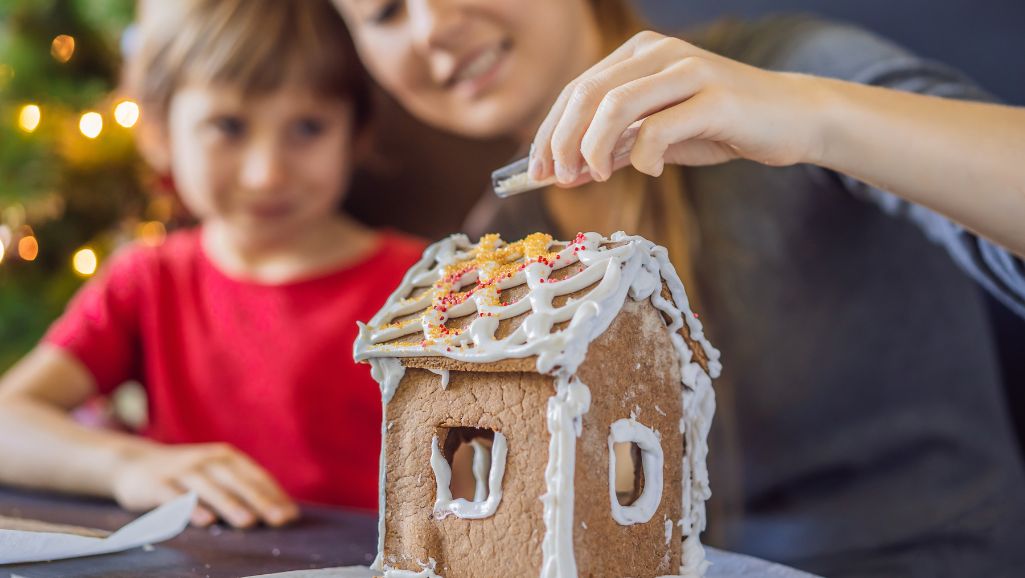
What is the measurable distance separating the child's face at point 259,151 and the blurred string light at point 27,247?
54cm

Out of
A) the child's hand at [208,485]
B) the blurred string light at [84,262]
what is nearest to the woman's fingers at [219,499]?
the child's hand at [208,485]

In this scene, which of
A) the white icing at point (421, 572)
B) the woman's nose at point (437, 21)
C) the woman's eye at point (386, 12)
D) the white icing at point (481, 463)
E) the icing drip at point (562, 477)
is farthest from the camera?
the woman's eye at point (386, 12)

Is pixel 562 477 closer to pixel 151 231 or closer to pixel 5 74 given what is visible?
pixel 151 231

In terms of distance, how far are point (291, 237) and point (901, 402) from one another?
1172 millimetres

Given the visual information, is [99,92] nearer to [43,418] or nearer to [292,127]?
[292,127]

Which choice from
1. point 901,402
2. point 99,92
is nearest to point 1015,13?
point 901,402

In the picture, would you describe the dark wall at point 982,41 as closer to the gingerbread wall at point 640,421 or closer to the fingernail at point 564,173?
the gingerbread wall at point 640,421

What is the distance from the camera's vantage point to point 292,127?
57.9 inches

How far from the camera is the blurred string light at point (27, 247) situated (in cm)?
181

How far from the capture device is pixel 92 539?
2.78ft

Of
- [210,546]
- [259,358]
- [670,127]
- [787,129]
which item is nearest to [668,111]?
[670,127]

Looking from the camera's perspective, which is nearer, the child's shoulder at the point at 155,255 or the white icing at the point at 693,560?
the white icing at the point at 693,560

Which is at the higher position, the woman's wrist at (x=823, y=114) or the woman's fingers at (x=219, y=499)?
the woman's wrist at (x=823, y=114)

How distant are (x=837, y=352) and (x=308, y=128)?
104 centimetres
